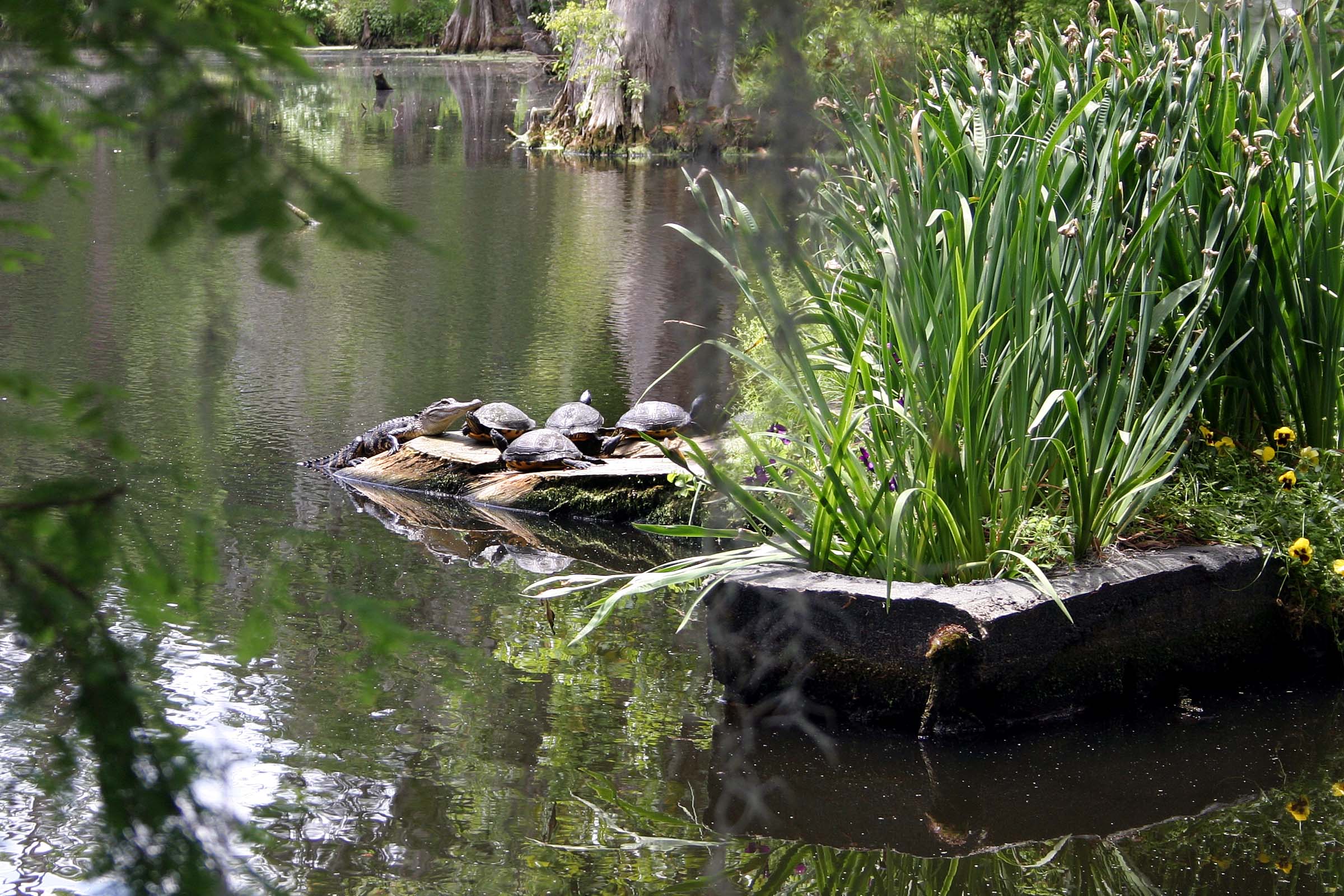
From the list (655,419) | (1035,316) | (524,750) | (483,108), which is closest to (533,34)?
(483,108)

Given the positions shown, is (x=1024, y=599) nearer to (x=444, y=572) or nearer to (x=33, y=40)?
(x=444, y=572)

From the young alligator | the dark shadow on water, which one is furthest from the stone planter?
the young alligator

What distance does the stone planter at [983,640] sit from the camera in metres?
3.20

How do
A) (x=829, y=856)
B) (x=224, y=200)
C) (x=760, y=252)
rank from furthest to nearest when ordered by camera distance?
(x=829, y=856) → (x=760, y=252) → (x=224, y=200)

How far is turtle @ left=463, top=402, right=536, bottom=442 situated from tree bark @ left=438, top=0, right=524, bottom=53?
3910 cm

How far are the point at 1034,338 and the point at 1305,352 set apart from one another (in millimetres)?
1036

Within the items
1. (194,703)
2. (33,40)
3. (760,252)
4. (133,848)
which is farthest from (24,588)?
(194,703)

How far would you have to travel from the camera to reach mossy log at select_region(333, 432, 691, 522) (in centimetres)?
546

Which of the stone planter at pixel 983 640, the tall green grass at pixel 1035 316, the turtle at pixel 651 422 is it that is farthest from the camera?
the turtle at pixel 651 422

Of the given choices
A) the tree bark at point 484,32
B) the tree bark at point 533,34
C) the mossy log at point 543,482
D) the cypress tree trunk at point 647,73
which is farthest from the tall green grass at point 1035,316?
the tree bark at point 484,32

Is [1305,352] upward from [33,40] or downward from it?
downward

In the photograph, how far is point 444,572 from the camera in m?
4.57

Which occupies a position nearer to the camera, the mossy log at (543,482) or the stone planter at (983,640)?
the stone planter at (983,640)

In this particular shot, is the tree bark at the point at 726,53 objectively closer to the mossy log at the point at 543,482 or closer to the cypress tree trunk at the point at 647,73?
the cypress tree trunk at the point at 647,73
